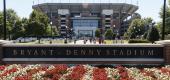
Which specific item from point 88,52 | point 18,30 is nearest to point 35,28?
point 18,30

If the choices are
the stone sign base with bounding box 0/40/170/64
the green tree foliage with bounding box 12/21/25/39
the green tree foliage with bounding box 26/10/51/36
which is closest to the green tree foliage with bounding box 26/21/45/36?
the green tree foliage with bounding box 26/10/51/36

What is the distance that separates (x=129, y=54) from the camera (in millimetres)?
21703

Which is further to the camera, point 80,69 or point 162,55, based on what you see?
point 162,55

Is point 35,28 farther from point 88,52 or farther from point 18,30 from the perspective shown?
point 88,52

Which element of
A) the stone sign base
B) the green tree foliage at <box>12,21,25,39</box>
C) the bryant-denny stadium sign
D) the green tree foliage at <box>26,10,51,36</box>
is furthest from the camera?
the green tree foliage at <box>12,21,25,39</box>

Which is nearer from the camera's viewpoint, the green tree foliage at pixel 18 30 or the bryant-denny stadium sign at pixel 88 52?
the bryant-denny stadium sign at pixel 88 52

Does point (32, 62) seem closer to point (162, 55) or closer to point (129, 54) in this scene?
point (129, 54)

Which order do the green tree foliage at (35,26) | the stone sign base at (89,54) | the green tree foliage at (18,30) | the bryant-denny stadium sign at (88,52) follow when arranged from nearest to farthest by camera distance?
the stone sign base at (89,54) < the bryant-denny stadium sign at (88,52) < the green tree foliage at (35,26) < the green tree foliage at (18,30)

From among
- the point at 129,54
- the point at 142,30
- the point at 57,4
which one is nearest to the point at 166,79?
the point at 129,54

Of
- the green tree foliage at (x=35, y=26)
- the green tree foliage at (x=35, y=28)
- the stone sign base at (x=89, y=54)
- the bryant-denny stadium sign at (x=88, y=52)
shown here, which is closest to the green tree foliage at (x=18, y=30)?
the green tree foliage at (x=35, y=26)

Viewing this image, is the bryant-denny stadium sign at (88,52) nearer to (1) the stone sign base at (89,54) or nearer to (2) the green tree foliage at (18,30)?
(1) the stone sign base at (89,54)

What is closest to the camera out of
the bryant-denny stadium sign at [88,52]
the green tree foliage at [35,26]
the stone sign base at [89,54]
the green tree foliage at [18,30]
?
the stone sign base at [89,54]

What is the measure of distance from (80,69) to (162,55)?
8194mm

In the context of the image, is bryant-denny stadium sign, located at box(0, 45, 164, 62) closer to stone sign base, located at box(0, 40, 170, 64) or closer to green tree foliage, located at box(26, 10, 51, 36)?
stone sign base, located at box(0, 40, 170, 64)
